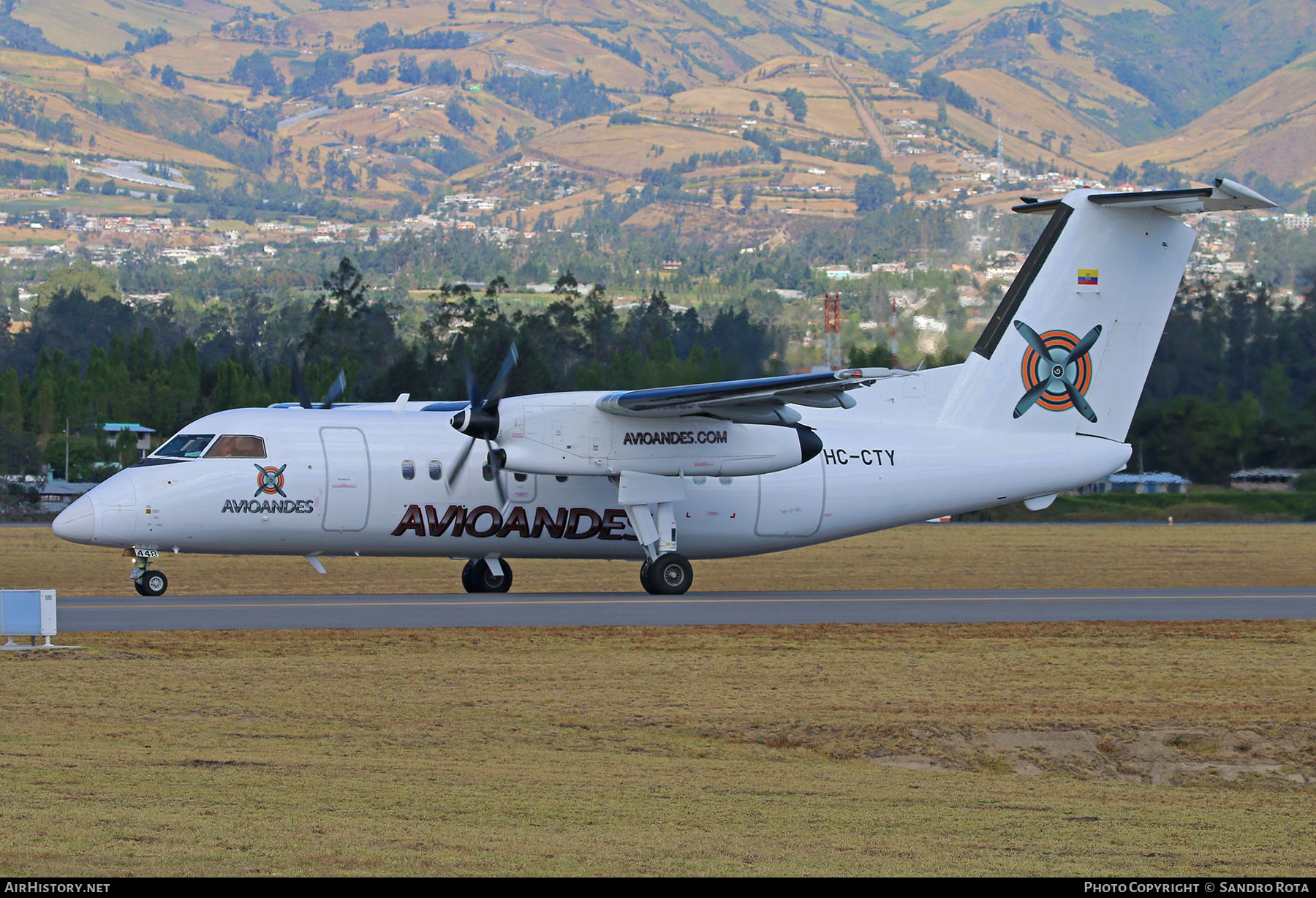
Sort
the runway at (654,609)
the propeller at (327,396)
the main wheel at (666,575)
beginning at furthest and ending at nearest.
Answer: the propeller at (327,396) → the main wheel at (666,575) → the runway at (654,609)

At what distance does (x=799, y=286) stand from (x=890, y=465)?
5119 inches

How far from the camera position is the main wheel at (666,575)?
24.4 meters

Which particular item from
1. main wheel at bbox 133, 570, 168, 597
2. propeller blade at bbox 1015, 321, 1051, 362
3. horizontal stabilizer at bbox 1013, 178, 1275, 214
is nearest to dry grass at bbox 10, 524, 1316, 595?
main wheel at bbox 133, 570, 168, 597

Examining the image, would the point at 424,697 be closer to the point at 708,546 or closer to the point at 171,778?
the point at 171,778

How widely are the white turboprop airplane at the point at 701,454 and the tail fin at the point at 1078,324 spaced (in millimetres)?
30

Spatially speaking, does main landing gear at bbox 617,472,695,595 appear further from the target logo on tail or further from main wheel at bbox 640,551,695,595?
the target logo on tail

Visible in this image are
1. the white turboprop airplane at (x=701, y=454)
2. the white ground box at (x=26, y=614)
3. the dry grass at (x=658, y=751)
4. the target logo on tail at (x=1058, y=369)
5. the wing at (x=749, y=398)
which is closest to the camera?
the dry grass at (x=658, y=751)

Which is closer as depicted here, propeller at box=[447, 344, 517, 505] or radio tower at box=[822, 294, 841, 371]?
propeller at box=[447, 344, 517, 505]

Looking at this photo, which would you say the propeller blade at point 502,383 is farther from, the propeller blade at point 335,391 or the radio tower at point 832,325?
the radio tower at point 832,325

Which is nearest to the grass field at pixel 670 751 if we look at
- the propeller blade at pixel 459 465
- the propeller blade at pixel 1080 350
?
the propeller blade at pixel 459 465

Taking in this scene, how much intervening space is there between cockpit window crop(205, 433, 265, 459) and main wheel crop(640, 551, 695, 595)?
20.0 ft

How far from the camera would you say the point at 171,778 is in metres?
10.6

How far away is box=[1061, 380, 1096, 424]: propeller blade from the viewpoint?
84.1ft

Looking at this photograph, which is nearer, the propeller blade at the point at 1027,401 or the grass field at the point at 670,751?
the grass field at the point at 670,751
